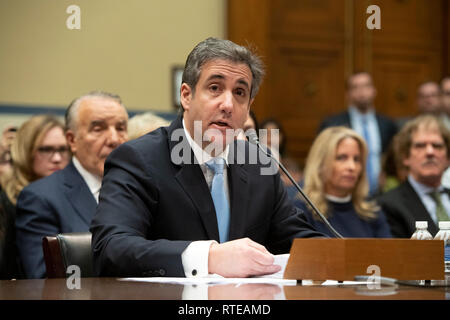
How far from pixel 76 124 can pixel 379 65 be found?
4.76 meters

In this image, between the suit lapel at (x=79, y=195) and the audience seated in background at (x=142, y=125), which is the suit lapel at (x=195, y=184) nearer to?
the suit lapel at (x=79, y=195)

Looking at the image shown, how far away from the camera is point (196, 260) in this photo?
204cm

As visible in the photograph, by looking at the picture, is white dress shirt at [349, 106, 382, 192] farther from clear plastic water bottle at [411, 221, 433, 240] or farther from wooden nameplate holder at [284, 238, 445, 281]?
wooden nameplate holder at [284, 238, 445, 281]

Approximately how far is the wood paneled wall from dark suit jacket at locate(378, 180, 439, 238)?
10.2 feet

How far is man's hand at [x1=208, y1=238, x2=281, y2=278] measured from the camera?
1966 millimetres

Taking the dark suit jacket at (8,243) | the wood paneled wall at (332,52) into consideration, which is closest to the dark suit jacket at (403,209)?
the dark suit jacket at (8,243)

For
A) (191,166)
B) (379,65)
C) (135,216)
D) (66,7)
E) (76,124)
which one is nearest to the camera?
(135,216)

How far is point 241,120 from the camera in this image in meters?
2.50

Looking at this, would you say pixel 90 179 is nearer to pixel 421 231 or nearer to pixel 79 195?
pixel 79 195

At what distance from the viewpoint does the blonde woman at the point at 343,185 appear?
14.0ft

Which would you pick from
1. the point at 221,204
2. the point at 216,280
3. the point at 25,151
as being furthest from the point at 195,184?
the point at 25,151
